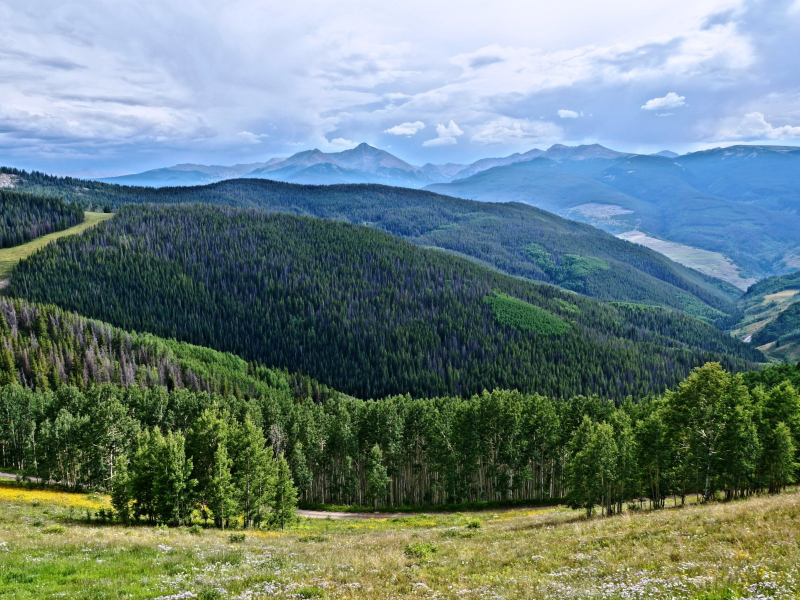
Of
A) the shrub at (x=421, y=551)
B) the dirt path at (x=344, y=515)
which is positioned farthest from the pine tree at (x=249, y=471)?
the shrub at (x=421, y=551)

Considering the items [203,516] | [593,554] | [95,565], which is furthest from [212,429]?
[593,554]

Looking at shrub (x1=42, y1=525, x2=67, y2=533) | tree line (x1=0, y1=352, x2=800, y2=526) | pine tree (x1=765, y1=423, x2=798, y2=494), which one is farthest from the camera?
pine tree (x1=765, y1=423, x2=798, y2=494)

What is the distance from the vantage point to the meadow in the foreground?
2034cm

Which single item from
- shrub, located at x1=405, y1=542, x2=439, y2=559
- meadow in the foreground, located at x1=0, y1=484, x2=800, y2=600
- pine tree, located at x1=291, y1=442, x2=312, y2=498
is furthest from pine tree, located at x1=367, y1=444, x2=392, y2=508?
shrub, located at x1=405, y1=542, x2=439, y2=559

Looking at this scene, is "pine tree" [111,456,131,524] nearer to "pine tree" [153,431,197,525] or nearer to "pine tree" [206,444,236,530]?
"pine tree" [153,431,197,525]

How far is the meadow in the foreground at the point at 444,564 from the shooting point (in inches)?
801

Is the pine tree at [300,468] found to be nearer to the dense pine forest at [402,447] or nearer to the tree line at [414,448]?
the tree line at [414,448]

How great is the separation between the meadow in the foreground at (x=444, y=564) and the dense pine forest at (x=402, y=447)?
14516 mm

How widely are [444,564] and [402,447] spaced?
65.0 meters

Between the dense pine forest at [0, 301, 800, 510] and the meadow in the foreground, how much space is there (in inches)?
571

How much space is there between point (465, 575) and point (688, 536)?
14.6 m

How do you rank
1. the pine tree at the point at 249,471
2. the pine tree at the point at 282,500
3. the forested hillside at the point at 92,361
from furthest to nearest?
the forested hillside at the point at 92,361, the pine tree at the point at 282,500, the pine tree at the point at 249,471

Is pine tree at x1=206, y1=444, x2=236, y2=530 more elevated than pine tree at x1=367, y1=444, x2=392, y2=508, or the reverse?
pine tree at x1=206, y1=444, x2=236, y2=530

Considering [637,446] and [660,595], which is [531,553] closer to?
[660,595]
